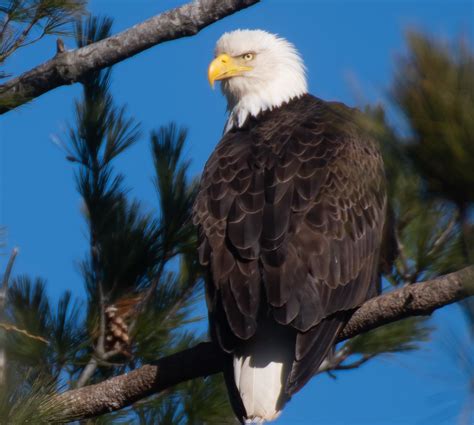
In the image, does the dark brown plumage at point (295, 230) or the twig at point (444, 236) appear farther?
the dark brown plumage at point (295, 230)

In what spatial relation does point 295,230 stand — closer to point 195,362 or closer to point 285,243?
point 285,243

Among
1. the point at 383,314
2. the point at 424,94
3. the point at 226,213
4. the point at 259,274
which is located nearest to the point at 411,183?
the point at 424,94

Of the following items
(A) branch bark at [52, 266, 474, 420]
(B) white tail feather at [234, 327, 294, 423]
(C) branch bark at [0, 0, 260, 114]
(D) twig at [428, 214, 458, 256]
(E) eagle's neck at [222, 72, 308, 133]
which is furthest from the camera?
(E) eagle's neck at [222, 72, 308, 133]

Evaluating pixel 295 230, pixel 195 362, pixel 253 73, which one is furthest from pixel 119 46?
pixel 253 73

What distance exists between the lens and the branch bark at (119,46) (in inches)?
152

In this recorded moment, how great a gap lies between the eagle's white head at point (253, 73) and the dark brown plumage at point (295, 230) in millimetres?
624

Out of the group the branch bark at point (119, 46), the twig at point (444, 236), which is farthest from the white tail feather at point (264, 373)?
the branch bark at point (119, 46)

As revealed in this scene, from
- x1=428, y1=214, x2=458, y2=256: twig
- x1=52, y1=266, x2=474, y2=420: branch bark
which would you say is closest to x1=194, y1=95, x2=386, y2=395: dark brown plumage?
x1=52, y1=266, x2=474, y2=420: branch bark

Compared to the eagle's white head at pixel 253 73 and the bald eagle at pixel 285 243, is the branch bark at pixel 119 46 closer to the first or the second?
the bald eagle at pixel 285 243

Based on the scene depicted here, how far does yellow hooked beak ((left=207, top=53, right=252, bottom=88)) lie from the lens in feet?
17.4

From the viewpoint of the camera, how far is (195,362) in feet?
11.8

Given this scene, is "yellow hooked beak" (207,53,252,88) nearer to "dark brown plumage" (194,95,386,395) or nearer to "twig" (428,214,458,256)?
"dark brown plumage" (194,95,386,395)

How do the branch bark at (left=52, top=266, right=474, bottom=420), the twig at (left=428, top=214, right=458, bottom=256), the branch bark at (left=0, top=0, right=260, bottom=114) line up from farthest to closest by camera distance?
the branch bark at (left=0, top=0, right=260, bottom=114), the branch bark at (left=52, top=266, right=474, bottom=420), the twig at (left=428, top=214, right=458, bottom=256)

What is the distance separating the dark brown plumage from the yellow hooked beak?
0.68 meters
